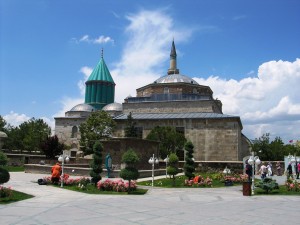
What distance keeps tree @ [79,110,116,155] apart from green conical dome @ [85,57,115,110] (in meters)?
13.6

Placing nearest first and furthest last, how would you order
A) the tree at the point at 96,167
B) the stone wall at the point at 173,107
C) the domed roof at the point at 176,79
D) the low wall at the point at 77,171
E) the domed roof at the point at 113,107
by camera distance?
the tree at the point at 96,167 → the low wall at the point at 77,171 → the stone wall at the point at 173,107 → the domed roof at the point at 176,79 → the domed roof at the point at 113,107

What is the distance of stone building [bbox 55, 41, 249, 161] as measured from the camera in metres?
36.1

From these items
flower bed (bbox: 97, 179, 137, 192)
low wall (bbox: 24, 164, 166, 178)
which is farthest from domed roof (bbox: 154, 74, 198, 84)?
flower bed (bbox: 97, 179, 137, 192)

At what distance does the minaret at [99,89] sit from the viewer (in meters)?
51.1

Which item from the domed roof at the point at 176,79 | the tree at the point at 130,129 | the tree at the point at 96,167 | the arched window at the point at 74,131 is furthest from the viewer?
the arched window at the point at 74,131

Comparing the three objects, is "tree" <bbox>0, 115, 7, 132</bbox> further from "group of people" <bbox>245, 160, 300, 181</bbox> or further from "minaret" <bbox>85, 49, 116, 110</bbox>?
"group of people" <bbox>245, 160, 300, 181</bbox>

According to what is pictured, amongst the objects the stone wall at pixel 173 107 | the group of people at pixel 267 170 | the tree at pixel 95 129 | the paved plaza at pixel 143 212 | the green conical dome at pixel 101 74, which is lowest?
the paved plaza at pixel 143 212

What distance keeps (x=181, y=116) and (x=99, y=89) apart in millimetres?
17525

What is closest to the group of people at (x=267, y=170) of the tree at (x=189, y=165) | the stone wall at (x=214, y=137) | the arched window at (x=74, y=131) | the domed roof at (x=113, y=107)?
the tree at (x=189, y=165)

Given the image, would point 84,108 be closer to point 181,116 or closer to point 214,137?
point 181,116

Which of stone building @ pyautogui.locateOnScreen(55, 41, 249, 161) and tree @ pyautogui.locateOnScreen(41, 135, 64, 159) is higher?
stone building @ pyautogui.locateOnScreen(55, 41, 249, 161)

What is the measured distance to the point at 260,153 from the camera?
3775cm

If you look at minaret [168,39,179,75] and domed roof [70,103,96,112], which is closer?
domed roof [70,103,96,112]

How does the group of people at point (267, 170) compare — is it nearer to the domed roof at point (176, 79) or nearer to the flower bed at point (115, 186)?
the flower bed at point (115, 186)
